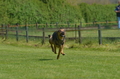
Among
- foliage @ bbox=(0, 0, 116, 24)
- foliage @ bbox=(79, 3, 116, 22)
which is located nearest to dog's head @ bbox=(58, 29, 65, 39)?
foliage @ bbox=(0, 0, 116, 24)

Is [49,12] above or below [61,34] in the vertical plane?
above

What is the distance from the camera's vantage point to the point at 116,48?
56.0 ft

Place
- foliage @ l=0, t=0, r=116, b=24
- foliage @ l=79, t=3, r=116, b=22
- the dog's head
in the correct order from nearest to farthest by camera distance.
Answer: the dog's head
foliage @ l=0, t=0, r=116, b=24
foliage @ l=79, t=3, r=116, b=22


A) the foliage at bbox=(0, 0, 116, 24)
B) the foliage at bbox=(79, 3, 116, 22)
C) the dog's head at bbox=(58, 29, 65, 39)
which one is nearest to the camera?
the dog's head at bbox=(58, 29, 65, 39)

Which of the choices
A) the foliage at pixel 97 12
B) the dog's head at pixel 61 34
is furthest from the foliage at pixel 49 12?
the dog's head at pixel 61 34

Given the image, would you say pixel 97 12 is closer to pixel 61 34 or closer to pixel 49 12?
pixel 49 12

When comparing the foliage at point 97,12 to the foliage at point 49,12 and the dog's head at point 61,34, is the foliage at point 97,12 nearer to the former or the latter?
the foliage at point 49,12

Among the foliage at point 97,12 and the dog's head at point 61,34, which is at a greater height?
the foliage at point 97,12

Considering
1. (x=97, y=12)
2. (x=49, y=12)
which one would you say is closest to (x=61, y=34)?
(x=49, y=12)

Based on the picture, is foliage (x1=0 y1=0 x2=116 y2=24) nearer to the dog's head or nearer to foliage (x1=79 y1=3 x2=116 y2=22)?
foliage (x1=79 y1=3 x2=116 y2=22)

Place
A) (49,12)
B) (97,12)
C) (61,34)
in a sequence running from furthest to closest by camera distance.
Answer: (97,12) < (49,12) < (61,34)

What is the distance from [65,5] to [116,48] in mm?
29728

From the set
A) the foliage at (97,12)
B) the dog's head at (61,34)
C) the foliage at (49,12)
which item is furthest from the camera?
the foliage at (97,12)

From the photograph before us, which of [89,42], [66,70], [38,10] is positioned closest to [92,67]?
[66,70]
